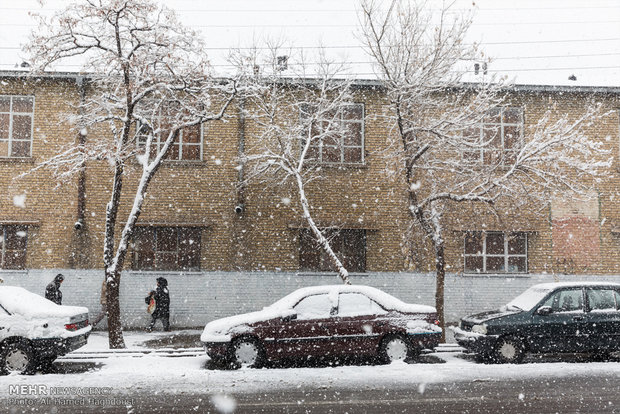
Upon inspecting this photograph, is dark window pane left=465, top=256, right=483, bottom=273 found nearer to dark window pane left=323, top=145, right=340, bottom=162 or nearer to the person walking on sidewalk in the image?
dark window pane left=323, top=145, right=340, bottom=162

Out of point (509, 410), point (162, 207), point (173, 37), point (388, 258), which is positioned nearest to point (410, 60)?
point (173, 37)

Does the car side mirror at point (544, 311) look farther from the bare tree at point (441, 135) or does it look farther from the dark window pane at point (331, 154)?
the dark window pane at point (331, 154)

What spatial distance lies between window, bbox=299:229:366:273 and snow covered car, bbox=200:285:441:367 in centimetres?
557

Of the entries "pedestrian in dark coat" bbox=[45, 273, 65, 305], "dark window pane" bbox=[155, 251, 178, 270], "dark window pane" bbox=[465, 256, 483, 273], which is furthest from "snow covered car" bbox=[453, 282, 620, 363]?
"pedestrian in dark coat" bbox=[45, 273, 65, 305]

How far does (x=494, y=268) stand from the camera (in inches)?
611

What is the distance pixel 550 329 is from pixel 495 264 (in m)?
6.47

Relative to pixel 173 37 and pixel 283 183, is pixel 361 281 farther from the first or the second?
pixel 173 37

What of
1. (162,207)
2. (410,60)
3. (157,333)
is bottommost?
(157,333)

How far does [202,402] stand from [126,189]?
9627mm

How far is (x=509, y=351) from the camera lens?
9250 mm

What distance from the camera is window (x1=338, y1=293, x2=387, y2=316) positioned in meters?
9.29

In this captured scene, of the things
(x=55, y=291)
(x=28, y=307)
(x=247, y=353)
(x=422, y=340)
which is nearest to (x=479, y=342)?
(x=422, y=340)

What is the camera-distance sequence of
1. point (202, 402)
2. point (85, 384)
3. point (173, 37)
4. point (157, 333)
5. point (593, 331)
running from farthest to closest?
1. point (157, 333)
2. point (173, 37)
3. point (593, 331)
4. point (85, 384)
5. point (202, 402)

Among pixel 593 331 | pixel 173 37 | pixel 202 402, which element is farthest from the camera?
pixel 173 37
